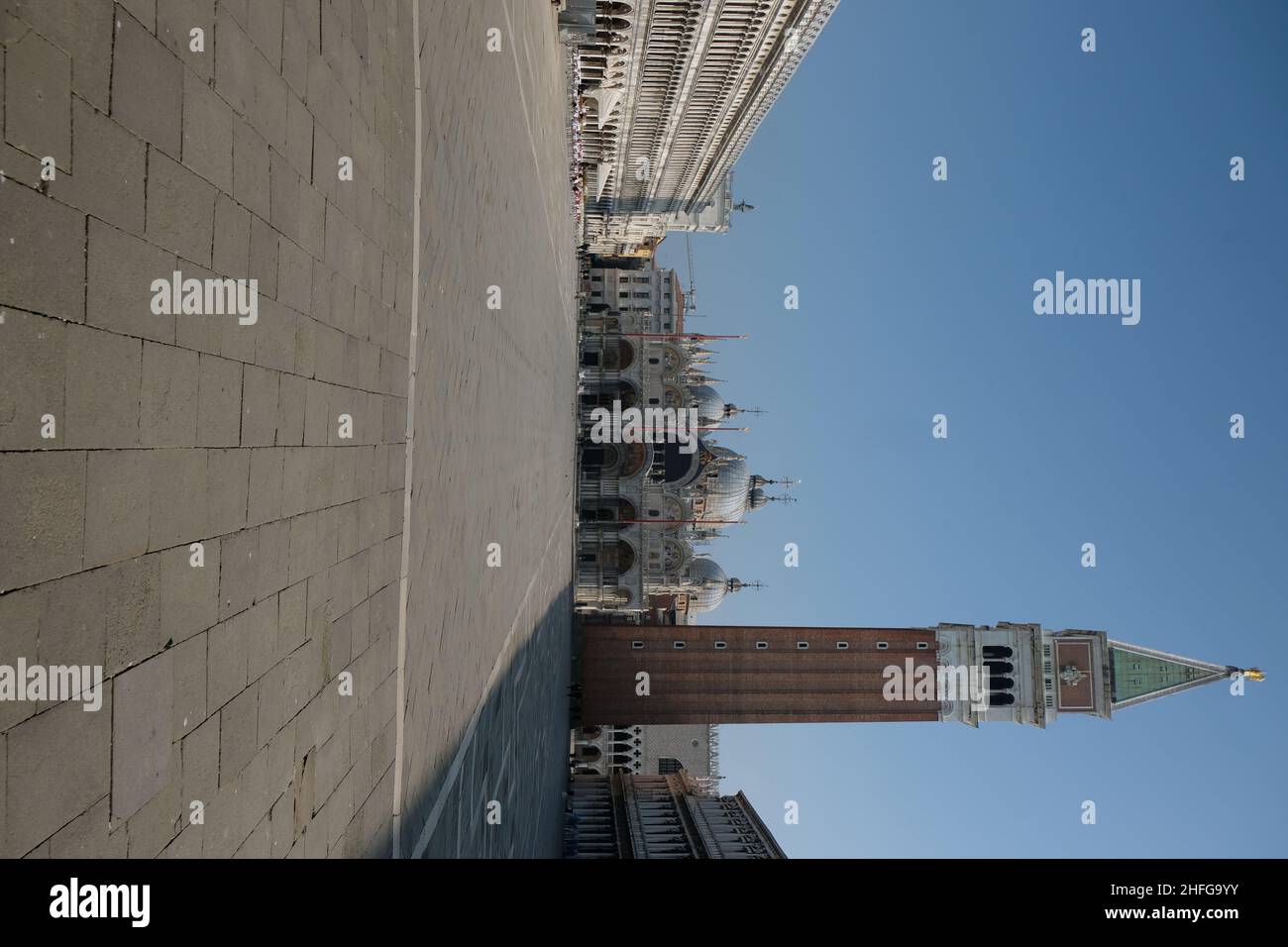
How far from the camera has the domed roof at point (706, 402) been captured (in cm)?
6969

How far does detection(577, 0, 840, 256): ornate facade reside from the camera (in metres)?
54.7

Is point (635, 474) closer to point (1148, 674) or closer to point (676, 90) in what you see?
point (676, 90)

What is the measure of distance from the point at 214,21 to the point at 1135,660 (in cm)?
5280

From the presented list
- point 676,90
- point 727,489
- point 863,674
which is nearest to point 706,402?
point 727,489

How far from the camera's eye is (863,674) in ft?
160

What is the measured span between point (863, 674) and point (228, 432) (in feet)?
155

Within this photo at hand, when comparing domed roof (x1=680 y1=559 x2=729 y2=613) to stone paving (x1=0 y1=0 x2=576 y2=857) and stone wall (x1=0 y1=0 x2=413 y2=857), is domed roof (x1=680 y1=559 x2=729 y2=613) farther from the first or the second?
stone wall (x1=0 y1=0 x2=413 y2=857)

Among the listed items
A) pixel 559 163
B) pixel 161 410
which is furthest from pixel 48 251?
pixel 559 163

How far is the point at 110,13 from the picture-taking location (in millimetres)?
4305

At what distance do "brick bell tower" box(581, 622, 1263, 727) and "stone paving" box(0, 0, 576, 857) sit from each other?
37.4 meters

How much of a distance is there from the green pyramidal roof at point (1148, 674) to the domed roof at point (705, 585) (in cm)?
3280

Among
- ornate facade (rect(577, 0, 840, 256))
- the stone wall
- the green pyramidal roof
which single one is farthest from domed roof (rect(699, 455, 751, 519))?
the stone wall

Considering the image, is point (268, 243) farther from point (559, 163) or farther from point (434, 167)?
point (559, 163)
